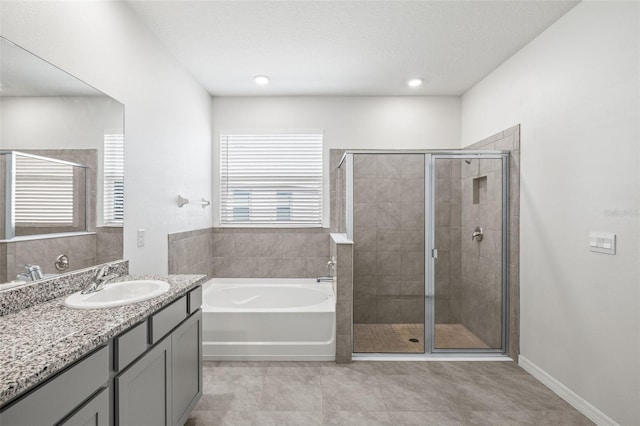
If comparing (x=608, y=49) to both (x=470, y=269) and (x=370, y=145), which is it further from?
(x=370, y=145)

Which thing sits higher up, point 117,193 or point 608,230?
point 117,193

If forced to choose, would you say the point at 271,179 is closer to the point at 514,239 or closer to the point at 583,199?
the point at 514,239

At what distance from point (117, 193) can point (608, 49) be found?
122 inches

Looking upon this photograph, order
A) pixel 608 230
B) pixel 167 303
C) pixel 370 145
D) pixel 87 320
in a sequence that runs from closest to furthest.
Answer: pixel 87 320
pixel 167 303
pixel 608 230
pixel 370 145

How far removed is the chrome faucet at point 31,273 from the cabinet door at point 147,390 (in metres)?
0.63

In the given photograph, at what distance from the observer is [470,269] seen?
3.00 meters

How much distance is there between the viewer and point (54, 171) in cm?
159

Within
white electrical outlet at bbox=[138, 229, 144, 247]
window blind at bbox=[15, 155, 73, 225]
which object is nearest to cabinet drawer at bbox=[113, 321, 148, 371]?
window blind at bbox=[15, 155, 73, 225]

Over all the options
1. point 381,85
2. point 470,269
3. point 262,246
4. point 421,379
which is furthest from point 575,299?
point 262,246

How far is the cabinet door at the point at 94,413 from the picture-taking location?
1.02 meters

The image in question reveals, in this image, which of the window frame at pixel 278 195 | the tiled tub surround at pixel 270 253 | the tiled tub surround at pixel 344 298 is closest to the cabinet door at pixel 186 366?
the tiled tub surround at pixel 344 298

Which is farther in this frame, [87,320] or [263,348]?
[263,348]

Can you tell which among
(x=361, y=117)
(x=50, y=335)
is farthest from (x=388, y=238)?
(x=50, y=335)

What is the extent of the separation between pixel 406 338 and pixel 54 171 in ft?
9.67
